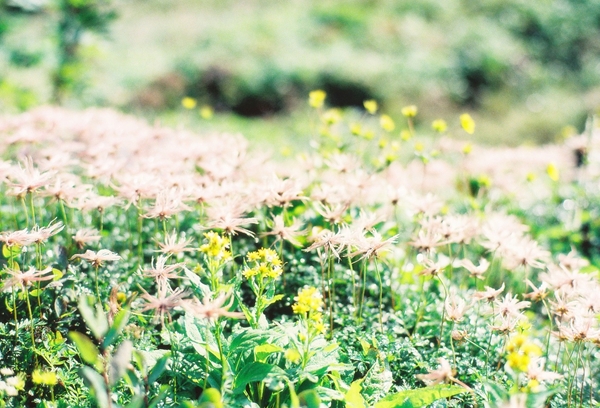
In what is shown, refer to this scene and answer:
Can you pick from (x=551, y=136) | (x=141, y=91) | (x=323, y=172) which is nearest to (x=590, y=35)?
(x=551, y=136)

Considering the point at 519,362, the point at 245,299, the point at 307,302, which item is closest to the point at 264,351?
the point at 307,302

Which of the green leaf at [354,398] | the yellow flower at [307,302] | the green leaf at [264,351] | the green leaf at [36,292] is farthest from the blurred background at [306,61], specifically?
the green leaf at [354,398]

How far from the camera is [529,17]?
15711mm

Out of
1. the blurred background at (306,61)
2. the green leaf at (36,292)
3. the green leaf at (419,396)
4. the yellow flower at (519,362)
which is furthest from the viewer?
the blurred background at (306,61)

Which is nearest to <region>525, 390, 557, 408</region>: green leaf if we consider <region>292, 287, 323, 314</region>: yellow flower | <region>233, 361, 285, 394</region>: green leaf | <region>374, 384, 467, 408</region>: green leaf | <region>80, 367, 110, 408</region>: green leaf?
<region>374, 384, 467, 408</region>: green leaf

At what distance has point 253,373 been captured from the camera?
1693mm

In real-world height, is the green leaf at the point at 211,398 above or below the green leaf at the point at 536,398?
below

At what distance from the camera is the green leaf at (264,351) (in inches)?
68.9

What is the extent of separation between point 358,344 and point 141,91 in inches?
322

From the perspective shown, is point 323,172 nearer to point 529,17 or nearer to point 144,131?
point 144,131

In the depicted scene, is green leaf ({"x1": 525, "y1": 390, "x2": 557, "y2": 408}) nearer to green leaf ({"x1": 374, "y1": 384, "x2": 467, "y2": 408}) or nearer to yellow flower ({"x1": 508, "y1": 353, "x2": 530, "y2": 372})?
yellow flower ({"x1": 508, "y1": 353, "x2": 530, "y2": 372})

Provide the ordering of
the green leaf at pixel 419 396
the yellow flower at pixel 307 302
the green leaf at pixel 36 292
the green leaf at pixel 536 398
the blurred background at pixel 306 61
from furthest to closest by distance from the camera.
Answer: the blurred background at pixel 306 61
the green leaf at pixel 36 292
the green leaf at pixel 419 396
the yellow flower at pixel 307 302
the green leaf at pixel 536 398

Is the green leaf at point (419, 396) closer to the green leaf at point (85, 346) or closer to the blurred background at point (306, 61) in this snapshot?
the green leaf at point (85, 346)

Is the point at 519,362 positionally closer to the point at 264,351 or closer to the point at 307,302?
the point at 307,302
